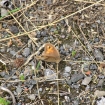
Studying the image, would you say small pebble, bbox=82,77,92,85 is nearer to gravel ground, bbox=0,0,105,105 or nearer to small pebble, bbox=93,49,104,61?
gravel ground, bbox=0,0,105,105

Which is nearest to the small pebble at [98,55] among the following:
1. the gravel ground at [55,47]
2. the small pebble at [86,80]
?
the gravel ground at [55,47]

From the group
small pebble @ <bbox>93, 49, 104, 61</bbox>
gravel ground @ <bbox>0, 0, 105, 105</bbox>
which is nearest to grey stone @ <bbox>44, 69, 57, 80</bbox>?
gravel ground @ <bbox>0, 0, 105, 105</bbox>

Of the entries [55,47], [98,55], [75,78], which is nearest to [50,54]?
[55,47]

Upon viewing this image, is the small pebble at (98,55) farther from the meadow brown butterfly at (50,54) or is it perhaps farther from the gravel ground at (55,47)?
the meadow brown butterfly at (50,54)

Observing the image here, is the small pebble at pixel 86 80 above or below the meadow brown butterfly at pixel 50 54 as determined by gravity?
below

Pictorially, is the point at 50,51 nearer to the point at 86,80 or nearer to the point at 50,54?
the point at 50,54
